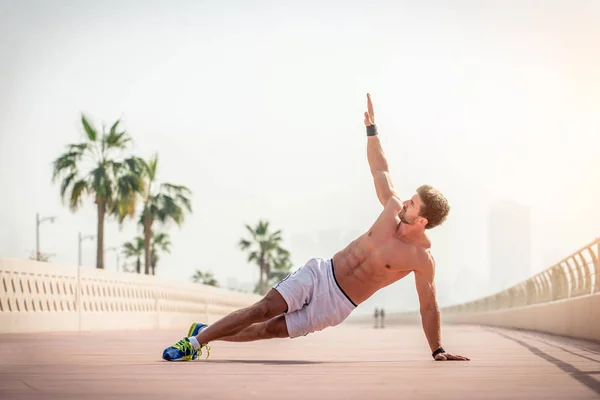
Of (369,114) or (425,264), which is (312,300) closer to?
(425,264)

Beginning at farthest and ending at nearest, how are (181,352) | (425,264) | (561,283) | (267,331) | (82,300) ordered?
(82,300) → (561,283) → (267,331) → (425,264) → (181,352)

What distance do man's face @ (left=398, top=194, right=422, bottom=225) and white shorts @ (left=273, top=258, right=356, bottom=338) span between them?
2.55ft

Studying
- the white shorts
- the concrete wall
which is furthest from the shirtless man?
the concrete wall

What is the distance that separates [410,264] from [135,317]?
22.7 m

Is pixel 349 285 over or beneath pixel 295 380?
over

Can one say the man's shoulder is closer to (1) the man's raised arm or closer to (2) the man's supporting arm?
(2) the man's supporting arm

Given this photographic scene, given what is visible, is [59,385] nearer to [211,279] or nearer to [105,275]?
[105,275]

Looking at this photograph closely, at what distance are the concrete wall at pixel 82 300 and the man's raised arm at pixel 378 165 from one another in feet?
41.2

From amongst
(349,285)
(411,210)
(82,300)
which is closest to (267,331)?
(349,285)

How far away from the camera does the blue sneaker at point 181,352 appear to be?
8.34 m

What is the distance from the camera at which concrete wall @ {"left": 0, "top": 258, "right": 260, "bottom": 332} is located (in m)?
21.2

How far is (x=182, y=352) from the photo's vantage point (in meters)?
8.41

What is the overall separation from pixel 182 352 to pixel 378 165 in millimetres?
2254

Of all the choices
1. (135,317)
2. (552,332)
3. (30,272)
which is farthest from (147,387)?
(135,317)
